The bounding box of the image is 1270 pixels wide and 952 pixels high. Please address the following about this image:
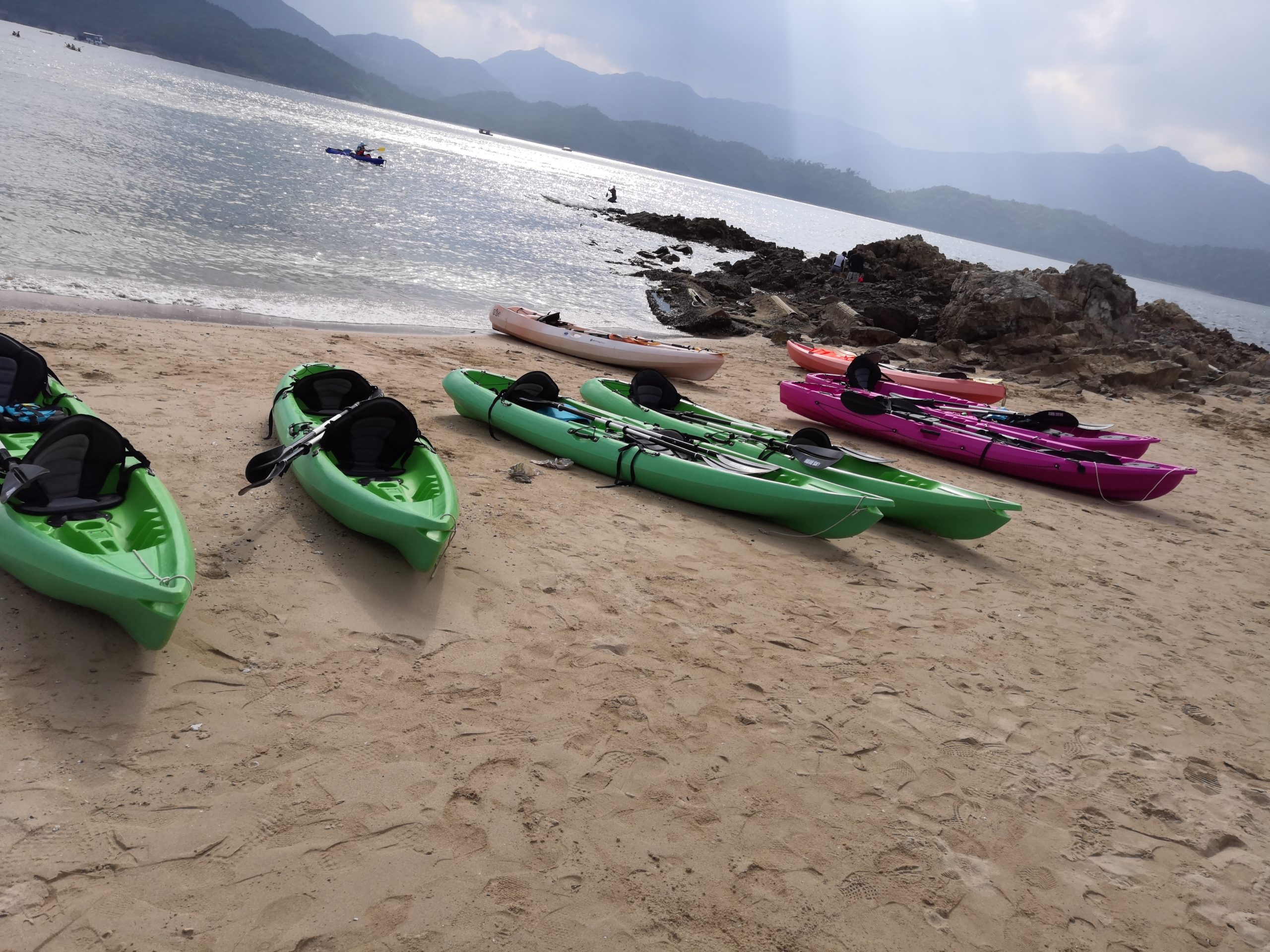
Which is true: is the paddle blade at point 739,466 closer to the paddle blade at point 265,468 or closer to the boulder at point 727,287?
the paddle blade at point 265,468

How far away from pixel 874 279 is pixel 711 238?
1455 cm

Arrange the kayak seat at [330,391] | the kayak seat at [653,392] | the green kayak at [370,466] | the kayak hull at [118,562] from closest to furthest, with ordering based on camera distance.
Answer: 1. the kayak hull at [118,562]
2. the green kayak at [370,466]
3. the kayak seat at [330,391]
4. the kayak seat at [653,392]

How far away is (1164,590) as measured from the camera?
19.6ft

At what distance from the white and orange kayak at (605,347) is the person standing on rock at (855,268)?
1386 cm

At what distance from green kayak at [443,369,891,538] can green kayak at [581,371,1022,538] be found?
0.40 meters

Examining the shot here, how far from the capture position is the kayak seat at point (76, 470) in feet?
11.8

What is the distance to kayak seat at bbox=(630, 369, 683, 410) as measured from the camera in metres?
7.85

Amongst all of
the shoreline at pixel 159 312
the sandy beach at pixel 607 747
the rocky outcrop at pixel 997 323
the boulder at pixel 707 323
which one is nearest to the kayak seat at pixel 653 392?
the sandy beach at pixel 607 747

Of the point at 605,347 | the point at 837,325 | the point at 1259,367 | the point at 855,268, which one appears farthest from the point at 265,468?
the point at 855,268

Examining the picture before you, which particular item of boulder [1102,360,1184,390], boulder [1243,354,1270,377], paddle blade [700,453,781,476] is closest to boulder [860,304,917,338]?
boulder [1102,360,1184,390]

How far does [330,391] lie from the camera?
236 inches

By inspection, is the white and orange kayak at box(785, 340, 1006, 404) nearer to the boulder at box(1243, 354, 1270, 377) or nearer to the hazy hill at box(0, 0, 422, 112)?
the boulder at box(1243, 354, 1270, 377)

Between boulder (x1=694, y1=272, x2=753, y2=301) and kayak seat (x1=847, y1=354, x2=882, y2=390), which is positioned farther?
boulder (x1=694, y1=272, x2=753, y2=301)

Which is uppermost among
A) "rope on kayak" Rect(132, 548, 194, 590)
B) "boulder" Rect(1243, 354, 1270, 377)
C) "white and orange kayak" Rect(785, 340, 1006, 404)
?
"boulder" Rect(1243, 354, 1270, 377)
